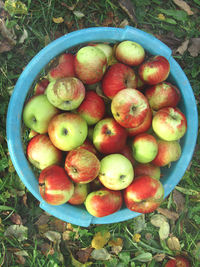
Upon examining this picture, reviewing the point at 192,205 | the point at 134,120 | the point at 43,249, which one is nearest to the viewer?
the point at 134,120

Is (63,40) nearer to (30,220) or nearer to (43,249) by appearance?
(30,220)

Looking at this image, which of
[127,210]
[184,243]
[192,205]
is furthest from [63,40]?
[184,243]

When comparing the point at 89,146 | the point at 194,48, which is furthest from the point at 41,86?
the point at 194,48

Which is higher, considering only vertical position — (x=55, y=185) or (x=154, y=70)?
(x=154, y=70)

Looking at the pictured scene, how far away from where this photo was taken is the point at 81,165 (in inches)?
77.3

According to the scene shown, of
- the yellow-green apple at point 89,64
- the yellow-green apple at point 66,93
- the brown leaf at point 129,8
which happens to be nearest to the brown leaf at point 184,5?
the brown leaf at point 129,8

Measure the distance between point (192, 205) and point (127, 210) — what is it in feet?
3.42

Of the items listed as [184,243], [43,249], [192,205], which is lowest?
[43,249]

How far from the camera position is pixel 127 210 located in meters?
2.36

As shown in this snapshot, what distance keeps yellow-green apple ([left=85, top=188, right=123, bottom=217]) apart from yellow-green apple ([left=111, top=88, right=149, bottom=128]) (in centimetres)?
60

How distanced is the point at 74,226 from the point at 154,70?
1767mm

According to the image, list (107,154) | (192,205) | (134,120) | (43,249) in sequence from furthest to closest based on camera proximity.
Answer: (192,205), (43,249), (107,154), (134,120)

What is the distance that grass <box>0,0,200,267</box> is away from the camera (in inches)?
106

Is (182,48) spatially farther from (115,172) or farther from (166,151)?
(115,172)
